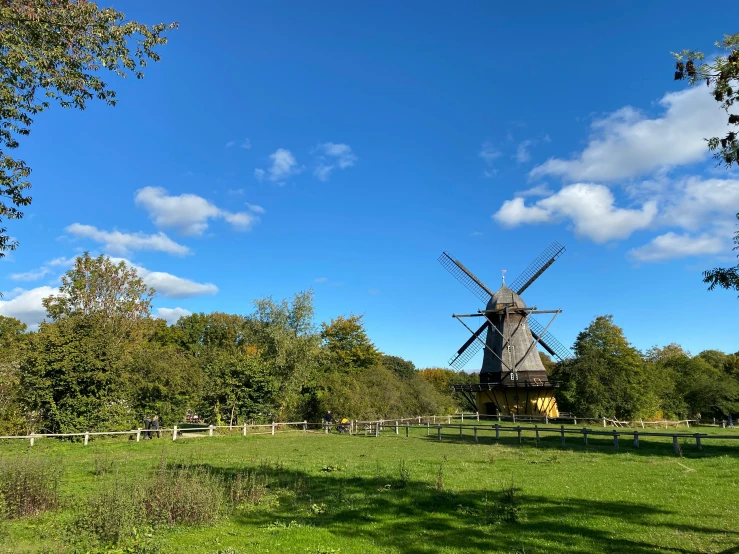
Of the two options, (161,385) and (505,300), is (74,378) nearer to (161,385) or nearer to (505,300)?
(161,385)

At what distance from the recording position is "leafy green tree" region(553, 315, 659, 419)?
3875 centimetres

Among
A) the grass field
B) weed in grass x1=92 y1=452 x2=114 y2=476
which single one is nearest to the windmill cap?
the grass field

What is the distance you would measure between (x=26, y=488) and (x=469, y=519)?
9.25m

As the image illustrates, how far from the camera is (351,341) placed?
56375mm

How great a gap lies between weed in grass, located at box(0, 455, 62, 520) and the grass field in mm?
308

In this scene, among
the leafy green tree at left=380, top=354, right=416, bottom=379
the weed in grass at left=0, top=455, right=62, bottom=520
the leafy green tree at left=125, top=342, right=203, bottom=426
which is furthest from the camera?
the leafy green tree at left=380, top=354, right=416, bottom=379

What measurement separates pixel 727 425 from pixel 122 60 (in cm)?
5433

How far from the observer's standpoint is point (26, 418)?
23.6 meters

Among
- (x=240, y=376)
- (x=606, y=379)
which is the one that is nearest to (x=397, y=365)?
(x=606, y=379)

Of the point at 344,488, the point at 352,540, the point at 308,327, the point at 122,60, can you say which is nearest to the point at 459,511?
the point at 352,540

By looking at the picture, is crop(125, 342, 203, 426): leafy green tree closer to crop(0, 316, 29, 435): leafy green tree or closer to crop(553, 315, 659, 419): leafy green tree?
crop(0, 316, 29, 435): leafy green tree

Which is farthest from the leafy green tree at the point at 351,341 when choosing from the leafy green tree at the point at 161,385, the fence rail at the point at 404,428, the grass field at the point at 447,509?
the grass field at the point at 447,509

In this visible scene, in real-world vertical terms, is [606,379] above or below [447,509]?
above

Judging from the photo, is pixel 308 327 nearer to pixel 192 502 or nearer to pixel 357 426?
pixel 357 426
